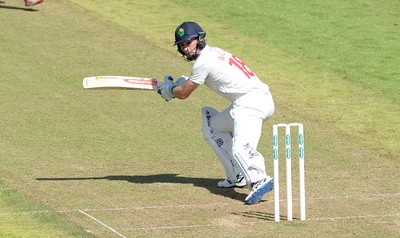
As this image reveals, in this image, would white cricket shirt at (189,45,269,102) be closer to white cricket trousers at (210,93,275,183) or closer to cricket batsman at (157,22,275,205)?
cricket batsman at (157,22,275,205)

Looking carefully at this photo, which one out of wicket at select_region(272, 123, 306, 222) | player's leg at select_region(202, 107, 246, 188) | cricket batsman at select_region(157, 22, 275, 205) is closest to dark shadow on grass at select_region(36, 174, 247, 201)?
player's leg at select_region(202, 107, 246, 188)

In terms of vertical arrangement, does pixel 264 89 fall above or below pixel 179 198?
above

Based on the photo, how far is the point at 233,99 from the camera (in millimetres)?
13984

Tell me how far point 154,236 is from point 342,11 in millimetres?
13255

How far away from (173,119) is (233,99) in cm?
406

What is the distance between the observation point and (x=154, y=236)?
12109 millimetres

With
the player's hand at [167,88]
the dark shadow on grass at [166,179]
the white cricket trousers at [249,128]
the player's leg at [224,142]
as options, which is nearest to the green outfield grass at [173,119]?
the dark shadow on grass at [166,179]

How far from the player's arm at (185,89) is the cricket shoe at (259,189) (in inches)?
55.2

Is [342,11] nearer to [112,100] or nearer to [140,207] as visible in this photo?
[112,100]

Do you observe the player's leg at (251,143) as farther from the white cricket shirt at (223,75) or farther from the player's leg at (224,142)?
the player's leg at (224,142)

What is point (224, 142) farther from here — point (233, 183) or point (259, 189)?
point (259, 189)

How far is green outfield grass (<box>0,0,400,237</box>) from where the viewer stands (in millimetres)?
12969

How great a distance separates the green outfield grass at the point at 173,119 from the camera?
42.5ft

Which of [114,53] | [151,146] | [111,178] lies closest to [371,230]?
[111,178]
